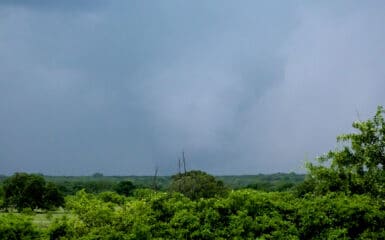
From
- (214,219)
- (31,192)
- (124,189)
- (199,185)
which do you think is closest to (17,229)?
(214,219)

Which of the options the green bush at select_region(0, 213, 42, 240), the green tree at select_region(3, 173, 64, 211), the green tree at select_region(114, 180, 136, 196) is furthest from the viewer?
the green tree at select_region(114, 180, 136, 196)

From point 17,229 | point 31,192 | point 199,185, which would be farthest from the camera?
point 31,192

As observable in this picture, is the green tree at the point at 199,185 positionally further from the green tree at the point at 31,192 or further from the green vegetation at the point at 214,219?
the green vegetation at the point at 214,219

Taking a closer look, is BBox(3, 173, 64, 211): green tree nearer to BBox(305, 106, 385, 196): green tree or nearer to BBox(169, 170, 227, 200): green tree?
BBox(169, 170, 227, 200): green tree

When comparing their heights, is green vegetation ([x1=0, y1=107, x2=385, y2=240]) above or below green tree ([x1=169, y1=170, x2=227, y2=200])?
below

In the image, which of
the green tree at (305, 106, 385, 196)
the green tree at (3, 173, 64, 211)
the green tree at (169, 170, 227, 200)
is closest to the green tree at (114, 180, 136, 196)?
the green tree at (3, 173, 64, 211)

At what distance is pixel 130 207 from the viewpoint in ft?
68.3

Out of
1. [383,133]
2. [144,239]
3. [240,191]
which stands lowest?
[144,239]

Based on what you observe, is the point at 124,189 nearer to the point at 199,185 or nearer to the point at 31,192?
the point at 31,192

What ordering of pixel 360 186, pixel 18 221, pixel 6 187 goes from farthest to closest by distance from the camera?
pixel 6 187 → pixel 360 186 → pixel 18 221

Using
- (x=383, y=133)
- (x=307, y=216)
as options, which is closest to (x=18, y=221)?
(x=307, y=216)

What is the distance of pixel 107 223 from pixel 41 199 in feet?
178

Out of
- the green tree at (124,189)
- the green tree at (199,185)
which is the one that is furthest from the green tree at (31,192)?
the green tree at (124,189)

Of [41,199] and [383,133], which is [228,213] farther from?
[41,199]
